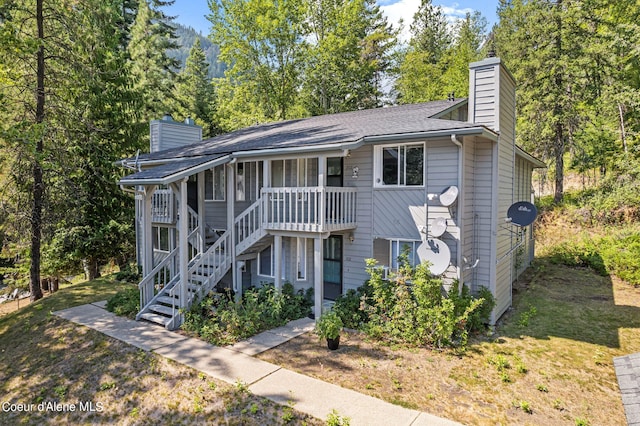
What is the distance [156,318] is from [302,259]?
14.2ft

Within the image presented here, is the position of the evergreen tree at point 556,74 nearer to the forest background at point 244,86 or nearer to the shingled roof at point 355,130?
the forest background at point 244,86

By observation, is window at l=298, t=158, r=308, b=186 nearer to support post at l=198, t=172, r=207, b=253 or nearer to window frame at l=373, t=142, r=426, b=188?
window frame at l=373, t=142, r=426, b=188

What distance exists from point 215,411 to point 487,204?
24.8 feet

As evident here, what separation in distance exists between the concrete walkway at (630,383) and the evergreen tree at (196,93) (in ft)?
95.0

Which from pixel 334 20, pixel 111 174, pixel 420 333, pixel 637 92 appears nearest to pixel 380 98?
pixel 334 20

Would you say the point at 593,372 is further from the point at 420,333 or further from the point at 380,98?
the point at 380,98

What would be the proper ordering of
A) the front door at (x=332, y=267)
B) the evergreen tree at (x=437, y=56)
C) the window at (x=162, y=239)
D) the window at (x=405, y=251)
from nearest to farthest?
the window at (x=405, y=251) < the front door at (x=332, y=267) < the window at (x=162, y=239) < the evergreen tree at (x=437, y=56)

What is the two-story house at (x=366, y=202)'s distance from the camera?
8734 mm

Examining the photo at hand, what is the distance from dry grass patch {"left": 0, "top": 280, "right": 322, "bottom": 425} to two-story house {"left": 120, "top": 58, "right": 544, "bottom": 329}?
1.74 m

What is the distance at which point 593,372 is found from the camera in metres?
6.89

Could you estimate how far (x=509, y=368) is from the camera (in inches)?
276

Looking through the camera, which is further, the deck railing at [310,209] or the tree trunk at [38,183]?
the tree trunk at [38,183]

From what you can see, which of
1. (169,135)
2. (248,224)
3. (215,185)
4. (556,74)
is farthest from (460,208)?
(556,74)

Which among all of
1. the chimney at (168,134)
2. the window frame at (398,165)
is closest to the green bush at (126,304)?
the chimney at (168,134)
